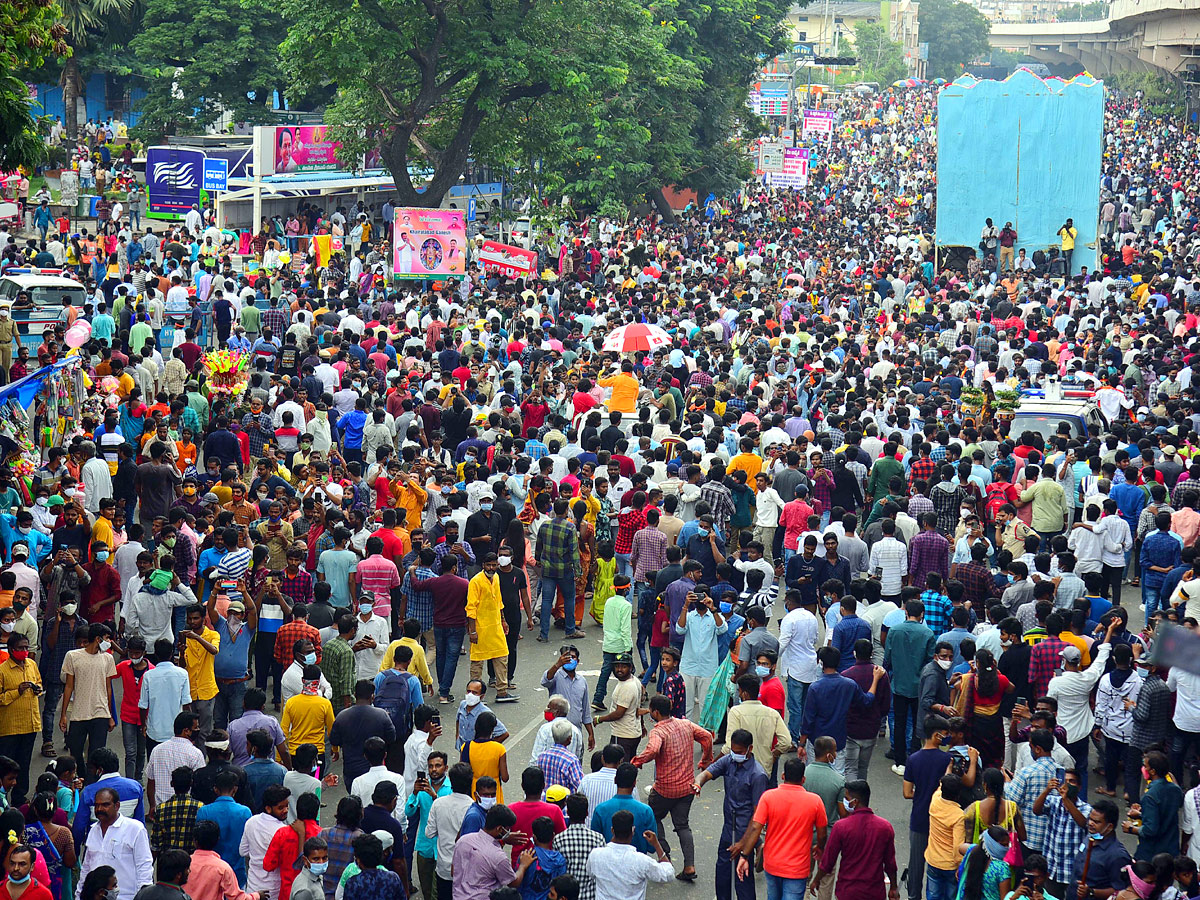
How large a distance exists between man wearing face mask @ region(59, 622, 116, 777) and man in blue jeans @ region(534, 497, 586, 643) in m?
4.15

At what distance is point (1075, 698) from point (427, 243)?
1608cm

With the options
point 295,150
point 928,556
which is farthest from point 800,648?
point 295,150

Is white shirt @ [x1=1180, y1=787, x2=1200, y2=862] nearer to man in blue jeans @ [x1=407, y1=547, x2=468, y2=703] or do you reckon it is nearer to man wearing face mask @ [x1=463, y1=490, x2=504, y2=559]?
man in blue jeans @ [x1=407, y1=547, x2=468, y2=703]

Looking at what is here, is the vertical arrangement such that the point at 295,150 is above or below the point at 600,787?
above

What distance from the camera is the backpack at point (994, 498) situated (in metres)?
14.1

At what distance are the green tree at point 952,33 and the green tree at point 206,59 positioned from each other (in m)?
115

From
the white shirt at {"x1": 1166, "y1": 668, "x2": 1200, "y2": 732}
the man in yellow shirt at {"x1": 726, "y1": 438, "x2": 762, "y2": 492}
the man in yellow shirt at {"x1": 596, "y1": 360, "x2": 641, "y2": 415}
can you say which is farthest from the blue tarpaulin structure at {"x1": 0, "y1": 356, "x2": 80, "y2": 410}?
the white shirt at {"x1": 1166, "y1": 668, "x2": 1200, "y2": 732}

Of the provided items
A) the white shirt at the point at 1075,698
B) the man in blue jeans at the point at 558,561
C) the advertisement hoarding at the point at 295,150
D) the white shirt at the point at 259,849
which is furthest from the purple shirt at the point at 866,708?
the advertisement hoarding at the point at 295,150

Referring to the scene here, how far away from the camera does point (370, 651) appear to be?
10859 mm

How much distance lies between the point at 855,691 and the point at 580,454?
5940 mm

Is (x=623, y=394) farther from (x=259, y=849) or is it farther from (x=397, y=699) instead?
(x=259, y=849)

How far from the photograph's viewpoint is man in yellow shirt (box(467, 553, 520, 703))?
11.8 m

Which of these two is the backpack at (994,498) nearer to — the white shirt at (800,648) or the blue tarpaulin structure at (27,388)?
the white shirt at (800,648)

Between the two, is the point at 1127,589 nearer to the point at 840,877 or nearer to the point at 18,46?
the point at 840,877
